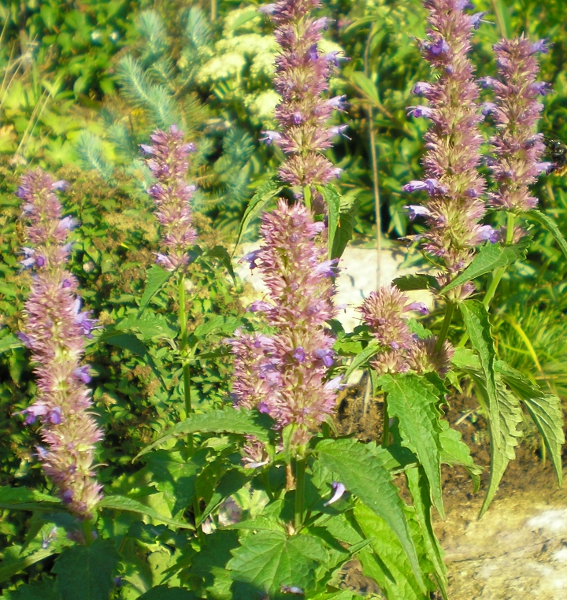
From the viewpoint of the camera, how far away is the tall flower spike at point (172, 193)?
255 centimetres

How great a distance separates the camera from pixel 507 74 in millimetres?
2406

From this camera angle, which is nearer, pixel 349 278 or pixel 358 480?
pixel 358 480

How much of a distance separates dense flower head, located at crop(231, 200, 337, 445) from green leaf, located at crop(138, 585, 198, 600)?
709 millimetres

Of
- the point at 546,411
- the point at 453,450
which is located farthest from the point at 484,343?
the point at 546,411

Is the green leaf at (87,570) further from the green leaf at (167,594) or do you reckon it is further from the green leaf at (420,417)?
the green leaf at (420,417)

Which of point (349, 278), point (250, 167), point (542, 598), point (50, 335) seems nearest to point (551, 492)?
point (542, 598)

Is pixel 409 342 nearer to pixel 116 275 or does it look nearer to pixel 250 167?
pixel 116 275

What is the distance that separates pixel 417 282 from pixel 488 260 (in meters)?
0.28

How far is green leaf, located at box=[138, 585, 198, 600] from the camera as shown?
6.46ft

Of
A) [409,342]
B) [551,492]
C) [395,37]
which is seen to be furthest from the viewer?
[395,37]

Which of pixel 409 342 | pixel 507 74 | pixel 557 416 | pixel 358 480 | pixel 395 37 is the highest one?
pixel 395 37

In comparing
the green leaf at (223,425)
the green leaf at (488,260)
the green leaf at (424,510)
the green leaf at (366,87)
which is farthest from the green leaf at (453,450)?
the green leaf at (366,87)

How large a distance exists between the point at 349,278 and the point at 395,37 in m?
2.23

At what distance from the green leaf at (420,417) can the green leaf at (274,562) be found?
35 centimetres
